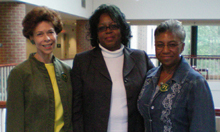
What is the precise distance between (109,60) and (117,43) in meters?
0.18

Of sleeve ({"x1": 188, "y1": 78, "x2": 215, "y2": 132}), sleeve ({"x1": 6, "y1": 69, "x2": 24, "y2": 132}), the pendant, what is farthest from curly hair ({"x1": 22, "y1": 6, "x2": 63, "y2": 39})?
sleeve ({"x1": 188, "y1": 78, "x2": 215, "y2": 132})

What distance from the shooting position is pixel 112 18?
2.25 m

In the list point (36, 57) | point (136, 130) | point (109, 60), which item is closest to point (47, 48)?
point (36, 57)

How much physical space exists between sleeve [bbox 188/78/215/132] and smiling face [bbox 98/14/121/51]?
89cm

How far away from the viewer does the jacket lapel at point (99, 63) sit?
2.23 m

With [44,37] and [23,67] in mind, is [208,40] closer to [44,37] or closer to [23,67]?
[44,37]

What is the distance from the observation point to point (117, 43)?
2303 millimetres

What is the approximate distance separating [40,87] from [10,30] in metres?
6.77

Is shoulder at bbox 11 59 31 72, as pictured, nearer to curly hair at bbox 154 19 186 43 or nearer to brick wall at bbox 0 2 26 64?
curly hair at bbox 154 19 186 43

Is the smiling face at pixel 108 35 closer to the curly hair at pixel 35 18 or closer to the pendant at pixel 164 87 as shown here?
the curly hair at pixel 35 18

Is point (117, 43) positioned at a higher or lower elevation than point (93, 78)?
higher

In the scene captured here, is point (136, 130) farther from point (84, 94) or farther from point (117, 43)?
point (117, 43)

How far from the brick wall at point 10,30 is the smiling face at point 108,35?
6601 millimetres

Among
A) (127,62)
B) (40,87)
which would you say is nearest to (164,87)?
(127,62)
